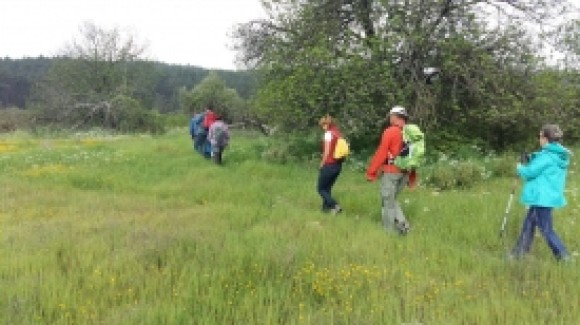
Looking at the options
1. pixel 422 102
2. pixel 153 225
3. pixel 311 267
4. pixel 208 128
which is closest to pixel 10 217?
pixel 153 225

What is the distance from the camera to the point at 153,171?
13.7m

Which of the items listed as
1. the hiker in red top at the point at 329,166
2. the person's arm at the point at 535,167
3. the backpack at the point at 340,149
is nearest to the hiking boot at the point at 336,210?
the hiker in red top at the point at 329,166

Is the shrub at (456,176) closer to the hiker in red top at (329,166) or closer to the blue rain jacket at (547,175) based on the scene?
the hiker in red top at (329,166)

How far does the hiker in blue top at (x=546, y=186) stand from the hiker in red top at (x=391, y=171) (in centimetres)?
174

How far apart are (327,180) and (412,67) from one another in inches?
276

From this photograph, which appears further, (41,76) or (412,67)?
(41,76)

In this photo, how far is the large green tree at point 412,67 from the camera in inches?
537

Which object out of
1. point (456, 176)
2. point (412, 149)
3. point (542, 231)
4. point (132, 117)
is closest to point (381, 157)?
point (412, 149)

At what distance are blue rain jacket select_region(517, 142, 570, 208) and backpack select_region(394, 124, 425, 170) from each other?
4.73ft

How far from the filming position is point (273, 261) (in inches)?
211

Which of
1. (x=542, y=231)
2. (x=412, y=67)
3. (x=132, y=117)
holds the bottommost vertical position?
(x=542, y=231)

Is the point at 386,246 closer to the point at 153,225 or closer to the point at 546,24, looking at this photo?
the point at 153,225

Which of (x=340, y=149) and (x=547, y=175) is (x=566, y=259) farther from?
(x=340, y=149)

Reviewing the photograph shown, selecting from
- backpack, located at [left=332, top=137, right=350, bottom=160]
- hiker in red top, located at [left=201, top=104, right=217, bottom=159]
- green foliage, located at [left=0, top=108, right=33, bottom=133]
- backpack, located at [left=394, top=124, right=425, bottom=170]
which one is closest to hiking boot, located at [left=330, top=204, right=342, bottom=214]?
backpack, located at [left=332, top=137, right=350, bottom=160]
